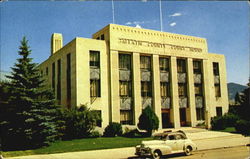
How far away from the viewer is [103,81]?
3112 centimetres

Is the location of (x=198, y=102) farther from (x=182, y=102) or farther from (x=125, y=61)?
(x=125, y=61)

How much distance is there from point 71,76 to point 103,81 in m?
4.02

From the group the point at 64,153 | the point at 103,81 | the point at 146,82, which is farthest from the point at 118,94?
the point at 64,153

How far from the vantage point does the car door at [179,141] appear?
635 inches

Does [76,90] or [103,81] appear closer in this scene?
[76,90]

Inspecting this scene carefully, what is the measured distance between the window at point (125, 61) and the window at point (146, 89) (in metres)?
3.15

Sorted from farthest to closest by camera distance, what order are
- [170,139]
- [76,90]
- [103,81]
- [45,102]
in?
[103,81] < [76,90] < [45,102] < [170,139]

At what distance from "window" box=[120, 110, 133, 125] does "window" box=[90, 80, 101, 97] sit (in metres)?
4.02

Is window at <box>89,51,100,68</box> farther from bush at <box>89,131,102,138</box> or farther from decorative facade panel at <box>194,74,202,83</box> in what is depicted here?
decorative facade panel at <box>194,74,202,83</box>

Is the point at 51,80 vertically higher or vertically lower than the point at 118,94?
higher

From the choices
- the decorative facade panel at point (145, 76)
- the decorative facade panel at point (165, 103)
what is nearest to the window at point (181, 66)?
the decorative facade panel at point (165, 103)

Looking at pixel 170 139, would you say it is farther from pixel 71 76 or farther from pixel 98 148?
pixel 71 76

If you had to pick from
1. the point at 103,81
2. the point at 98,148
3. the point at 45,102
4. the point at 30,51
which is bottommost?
the point at 98,148

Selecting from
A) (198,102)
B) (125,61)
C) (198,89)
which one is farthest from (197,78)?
(125,61)
